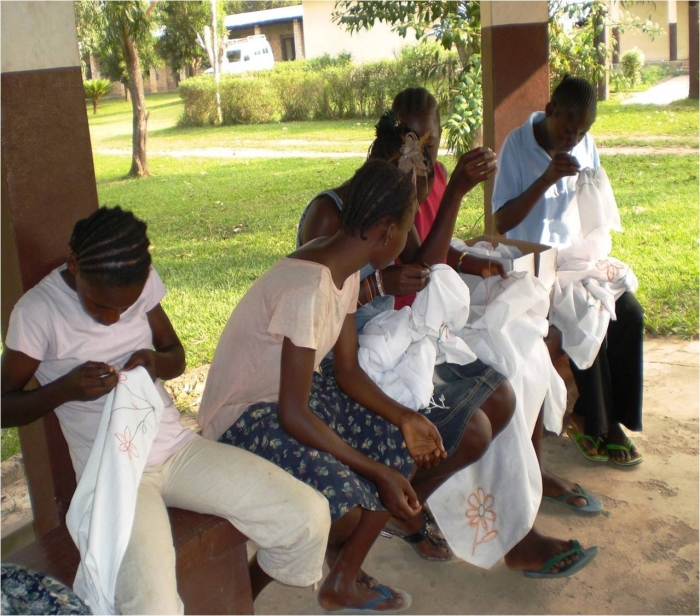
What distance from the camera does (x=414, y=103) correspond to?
3.13 meters

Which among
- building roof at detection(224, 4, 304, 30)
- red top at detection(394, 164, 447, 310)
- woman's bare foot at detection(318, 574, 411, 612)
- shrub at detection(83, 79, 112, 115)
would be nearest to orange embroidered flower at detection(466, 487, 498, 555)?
woman's bare foot at detection(318, 574, 411, 612)

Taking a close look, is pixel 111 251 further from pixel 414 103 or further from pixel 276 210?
pixel 276 210

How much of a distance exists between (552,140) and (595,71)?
6223 mm

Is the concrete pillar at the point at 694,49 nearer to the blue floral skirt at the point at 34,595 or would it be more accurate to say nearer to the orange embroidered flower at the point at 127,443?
the orange embroidered flower at the point at 127,443

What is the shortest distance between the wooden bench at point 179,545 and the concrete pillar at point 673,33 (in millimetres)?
24781

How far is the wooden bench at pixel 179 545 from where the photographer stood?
214 centimetres

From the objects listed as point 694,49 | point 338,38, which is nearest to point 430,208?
point 694,49

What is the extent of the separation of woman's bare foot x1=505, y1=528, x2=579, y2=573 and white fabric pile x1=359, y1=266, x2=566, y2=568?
0.07m

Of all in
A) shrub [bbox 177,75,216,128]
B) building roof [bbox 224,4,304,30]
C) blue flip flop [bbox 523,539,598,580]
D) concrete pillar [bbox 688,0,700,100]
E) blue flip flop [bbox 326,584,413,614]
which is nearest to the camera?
blue flip flop [bbox 326,584,413,614]

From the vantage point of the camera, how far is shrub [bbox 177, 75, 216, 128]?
19.7m

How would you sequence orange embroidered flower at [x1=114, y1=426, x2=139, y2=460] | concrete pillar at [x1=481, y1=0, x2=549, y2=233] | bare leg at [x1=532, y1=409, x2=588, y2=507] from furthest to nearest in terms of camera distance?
concrete pillar at [x1=481, y1=0, x2=549, y2=233]
bare leg at [x1=532, y1=409, x2=588, y2=507]
orange embroidered flower at [x1=114, y1=426, x2=139, y2=460]

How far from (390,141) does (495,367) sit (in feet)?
2.95

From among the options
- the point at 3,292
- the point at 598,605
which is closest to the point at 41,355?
the point at 3,292

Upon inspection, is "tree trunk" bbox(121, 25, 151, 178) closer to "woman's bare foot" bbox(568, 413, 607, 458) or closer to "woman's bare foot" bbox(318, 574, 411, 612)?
"woman's bare foot" bbox(568, 413, 607, 458)
